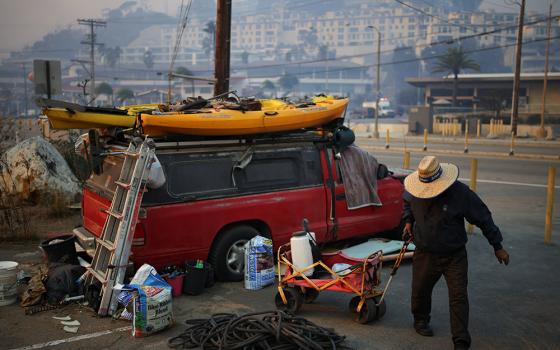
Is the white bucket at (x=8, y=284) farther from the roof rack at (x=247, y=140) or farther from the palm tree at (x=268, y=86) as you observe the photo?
the palm tree at (x=268, y=86)

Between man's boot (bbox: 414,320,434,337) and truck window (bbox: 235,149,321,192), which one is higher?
truck window (bbox: 235,149,321,192)

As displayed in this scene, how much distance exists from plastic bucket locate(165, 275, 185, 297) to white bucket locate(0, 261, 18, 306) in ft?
5.61

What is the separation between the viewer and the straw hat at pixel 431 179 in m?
5.51

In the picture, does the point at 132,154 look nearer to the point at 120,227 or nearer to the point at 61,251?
the point at 120,227

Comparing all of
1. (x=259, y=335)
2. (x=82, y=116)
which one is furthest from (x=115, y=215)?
(x=259, y=335)

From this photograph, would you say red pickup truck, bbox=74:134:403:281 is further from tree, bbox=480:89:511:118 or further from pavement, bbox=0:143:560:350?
tree, bbox=480:89:511:118

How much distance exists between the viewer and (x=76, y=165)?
1363 centimetres

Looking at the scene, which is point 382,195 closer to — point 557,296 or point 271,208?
point 271,208

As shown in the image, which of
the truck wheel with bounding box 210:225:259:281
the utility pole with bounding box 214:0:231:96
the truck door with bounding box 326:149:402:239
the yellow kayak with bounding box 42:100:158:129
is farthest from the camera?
the utility pole with bounding box 214:0:231:96

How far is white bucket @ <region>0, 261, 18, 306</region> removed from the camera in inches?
261

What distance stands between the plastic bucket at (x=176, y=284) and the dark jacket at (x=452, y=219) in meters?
2.96

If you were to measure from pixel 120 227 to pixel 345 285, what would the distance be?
2.47 meters

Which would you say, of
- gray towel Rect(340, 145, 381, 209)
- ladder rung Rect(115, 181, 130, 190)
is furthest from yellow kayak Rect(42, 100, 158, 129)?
gray towel Rect(340, 145, 381, 209)

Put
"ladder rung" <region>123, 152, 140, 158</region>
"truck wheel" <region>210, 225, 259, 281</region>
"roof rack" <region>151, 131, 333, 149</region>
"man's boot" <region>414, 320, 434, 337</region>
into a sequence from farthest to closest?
"truck wheel" <region>210, 225, 259, 281</region> < "roof rack" <region>151, 131, 333, 149</region> < "ladder rung" <region>123, 152, 140, 158</region> < "man's boot" <region>414, 320, 434, 337</region>
